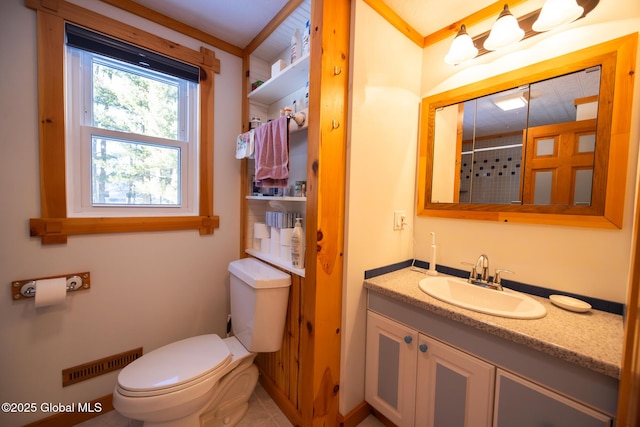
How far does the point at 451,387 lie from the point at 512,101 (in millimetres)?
1409

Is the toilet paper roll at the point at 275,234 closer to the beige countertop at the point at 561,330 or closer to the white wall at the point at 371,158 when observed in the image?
the white wall at the point at 371,158

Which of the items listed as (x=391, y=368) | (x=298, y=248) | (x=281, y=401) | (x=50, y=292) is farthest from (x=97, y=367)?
(x=391, y=368)

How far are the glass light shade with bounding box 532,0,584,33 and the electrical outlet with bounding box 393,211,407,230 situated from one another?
1.07m

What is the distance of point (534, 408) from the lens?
806 mm

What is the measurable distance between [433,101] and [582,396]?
150cm

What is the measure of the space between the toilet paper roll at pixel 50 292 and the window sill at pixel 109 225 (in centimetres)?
20

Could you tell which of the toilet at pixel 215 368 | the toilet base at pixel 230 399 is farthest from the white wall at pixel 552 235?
the toilet base at pixel 230 399

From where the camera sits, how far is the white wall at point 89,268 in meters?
1.16

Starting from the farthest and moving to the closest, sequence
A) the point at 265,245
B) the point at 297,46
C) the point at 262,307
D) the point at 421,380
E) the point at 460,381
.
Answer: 1. the point at 265,245
2. the point at 297,46
3. the point at 262,307
4. the point at 421,380
5. the point at 460,381

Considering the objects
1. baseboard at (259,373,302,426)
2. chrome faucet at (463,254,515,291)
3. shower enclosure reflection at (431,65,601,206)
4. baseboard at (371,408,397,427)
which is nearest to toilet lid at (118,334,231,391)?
baseboard at (259,373,302,426)

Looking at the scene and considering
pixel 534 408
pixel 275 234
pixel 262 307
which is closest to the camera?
pixel 534 408

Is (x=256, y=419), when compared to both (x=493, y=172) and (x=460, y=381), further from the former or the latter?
(x=493, y=172)

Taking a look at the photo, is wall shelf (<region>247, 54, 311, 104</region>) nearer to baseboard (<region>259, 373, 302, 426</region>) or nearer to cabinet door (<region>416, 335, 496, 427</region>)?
cabinet door (<region>416, 335, 496, 427</region>)

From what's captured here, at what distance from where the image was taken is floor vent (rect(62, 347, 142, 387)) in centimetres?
129
